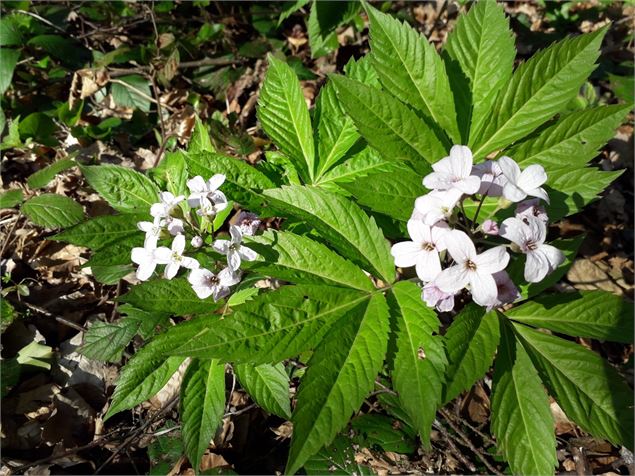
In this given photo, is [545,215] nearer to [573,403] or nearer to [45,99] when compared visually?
[573,403]

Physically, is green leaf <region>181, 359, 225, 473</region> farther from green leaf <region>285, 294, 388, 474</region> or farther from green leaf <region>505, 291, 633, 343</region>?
green leaf <region>505, 291, 633, 343</region>

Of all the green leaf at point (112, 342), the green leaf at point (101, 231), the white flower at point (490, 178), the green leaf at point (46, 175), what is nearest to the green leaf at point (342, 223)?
the white flower at point (490, 178)

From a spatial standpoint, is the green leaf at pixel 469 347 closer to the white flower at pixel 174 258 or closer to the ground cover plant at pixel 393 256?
the ground cover plant at pixel 393 256

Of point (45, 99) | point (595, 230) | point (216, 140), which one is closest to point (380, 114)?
point (216, 140)

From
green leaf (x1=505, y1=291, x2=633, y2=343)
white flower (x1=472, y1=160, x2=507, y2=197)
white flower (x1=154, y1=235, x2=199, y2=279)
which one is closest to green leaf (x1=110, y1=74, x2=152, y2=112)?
white flower (x1=154, y1=235, x2=199, y2=279)

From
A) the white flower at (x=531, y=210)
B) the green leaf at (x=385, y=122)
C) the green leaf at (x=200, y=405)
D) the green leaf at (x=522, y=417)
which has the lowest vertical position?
the green leaf at (x=200, y=405)

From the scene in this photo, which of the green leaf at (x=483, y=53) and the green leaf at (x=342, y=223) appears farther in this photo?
the green leaf at (x=483, y=53)

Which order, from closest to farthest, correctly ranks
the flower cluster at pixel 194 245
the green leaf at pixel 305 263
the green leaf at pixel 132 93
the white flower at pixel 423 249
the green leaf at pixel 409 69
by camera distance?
the white flower at pixel 423 249 → the green leaf at pixel 305 263 → the flower cluster at pixel 194 245 → the green leaf at pixel 409 69 → the green leaf at pixel 132 93
